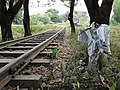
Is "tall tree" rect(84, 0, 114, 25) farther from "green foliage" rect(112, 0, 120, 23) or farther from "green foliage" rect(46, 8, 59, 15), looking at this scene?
"green foliage" rect(46, 8, 59, 15)

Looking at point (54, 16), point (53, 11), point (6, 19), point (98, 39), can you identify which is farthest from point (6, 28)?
point (53, 11)

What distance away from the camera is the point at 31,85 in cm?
480

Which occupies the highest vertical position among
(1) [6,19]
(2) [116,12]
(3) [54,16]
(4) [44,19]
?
(1) [6,19]

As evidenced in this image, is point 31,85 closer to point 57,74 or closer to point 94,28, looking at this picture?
point 57,74

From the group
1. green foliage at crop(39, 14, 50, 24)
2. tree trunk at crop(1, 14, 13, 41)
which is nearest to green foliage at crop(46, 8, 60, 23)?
green foliage at crop(39, 14, 50, 24)

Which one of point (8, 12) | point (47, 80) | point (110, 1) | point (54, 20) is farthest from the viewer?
point (54, 20)

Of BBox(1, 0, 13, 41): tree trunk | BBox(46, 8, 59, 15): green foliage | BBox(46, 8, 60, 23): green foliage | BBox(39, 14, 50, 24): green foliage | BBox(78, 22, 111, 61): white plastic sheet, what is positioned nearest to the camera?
BBox(78, 22, 111, 61): white plastic sheet

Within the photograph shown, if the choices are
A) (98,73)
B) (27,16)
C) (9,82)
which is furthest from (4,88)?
(27,16)

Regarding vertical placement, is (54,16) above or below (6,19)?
below

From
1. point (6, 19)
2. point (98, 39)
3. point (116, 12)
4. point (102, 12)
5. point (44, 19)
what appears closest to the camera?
point (98, 39)

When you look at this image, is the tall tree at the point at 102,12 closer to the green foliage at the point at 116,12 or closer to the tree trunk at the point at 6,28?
the tree trunk at the point at 6,28

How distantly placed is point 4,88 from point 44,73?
146cm

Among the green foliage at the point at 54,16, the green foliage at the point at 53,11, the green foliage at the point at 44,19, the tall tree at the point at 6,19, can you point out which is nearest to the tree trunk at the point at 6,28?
the tall tree at the point at 6,19

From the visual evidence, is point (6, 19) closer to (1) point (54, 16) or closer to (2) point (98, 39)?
(2) point (98, 39)
